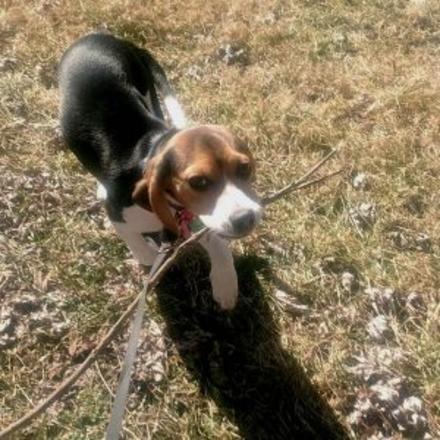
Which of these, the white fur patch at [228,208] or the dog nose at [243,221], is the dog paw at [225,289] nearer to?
the white fur patch at [228,208]

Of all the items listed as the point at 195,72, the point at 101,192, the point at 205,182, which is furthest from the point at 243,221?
the point at 195,72

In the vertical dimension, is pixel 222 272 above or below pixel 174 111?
below

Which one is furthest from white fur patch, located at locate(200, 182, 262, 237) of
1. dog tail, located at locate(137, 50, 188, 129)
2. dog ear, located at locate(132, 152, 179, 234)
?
dog tail, located at locate(137, 50, 188, 129)

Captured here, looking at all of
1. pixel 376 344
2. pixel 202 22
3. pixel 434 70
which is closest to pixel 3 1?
pixel 202 22

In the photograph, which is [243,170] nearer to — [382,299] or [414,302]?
[382,299]

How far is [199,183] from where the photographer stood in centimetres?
330

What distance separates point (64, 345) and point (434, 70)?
12.5 ft

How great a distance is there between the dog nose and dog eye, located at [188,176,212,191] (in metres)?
0.24

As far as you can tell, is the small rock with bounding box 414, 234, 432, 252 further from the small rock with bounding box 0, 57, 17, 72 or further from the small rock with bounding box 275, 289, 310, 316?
the small rock with bounding box 0, 57, 17, 72

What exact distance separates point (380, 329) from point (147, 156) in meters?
1.72

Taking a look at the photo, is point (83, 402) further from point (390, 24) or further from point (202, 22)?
point (390, 24)

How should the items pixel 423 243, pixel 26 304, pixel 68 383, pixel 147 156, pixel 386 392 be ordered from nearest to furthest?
pixel 68 383, pixel 386 392, pixel 147 156, pixel 26 304, pixel 423 243

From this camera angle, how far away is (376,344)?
12.9 ft

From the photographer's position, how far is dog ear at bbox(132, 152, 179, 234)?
11.0 ft
